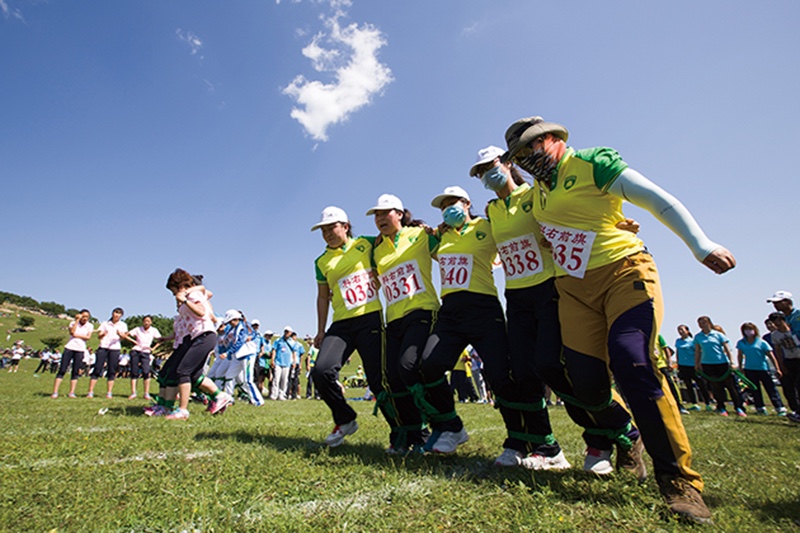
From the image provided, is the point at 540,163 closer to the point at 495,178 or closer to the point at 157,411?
the point at 495,178

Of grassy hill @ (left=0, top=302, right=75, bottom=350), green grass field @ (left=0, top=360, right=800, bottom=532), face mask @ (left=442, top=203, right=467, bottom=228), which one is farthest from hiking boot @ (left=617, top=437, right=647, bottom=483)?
grassy hill @ (left=0, top=302, right=75, bottom=350)

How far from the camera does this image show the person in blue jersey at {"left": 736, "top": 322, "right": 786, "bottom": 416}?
1100 centimetres

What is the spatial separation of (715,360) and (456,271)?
11.0 metres

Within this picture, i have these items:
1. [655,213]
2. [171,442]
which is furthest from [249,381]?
[655,213]

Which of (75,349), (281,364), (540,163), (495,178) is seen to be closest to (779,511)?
(540,163)

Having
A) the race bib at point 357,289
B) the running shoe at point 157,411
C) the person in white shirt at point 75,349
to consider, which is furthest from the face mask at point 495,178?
the person in white shirt at point 75,349

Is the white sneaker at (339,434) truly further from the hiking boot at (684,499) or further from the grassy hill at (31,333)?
the grassy hill at (31,333)

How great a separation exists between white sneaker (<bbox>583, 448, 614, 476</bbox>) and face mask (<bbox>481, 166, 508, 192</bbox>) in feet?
7.61

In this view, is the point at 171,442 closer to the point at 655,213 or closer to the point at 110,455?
the point at 110,455

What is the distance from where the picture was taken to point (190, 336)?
7273 mm

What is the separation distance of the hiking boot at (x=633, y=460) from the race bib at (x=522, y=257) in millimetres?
1465

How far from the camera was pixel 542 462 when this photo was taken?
137 inches

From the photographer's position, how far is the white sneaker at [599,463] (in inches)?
125

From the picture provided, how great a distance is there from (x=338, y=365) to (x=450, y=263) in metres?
1.57
